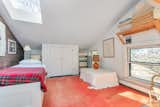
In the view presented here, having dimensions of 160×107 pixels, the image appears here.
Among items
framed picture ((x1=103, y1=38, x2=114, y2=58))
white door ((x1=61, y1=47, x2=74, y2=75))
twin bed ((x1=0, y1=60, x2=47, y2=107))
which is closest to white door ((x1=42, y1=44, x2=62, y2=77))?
white door ((x1=61, y1=47, x2=74, y2=75))

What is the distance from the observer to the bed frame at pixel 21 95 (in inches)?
61.4

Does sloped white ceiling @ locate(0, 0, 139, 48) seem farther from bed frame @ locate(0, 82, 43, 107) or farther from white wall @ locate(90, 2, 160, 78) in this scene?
bed frame @ locate(0, 82, 43, 107)

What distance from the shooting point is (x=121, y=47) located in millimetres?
3426

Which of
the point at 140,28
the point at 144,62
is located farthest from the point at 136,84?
the point at 140,28

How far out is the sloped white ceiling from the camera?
2.86m

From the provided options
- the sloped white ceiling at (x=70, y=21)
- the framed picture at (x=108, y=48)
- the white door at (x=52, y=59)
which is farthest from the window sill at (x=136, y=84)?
the white door at (x=52, y=59)

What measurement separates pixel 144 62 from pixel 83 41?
2641mm

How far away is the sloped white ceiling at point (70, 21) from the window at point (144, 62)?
1302 mm

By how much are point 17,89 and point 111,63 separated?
10.3 ft

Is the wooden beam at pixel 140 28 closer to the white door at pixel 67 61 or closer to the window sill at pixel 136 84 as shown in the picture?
the window sill at pixel 136 84

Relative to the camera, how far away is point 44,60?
4473mm

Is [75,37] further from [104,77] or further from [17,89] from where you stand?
[17,89]

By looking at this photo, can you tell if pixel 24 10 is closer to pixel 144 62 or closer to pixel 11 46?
A: pixel 11 46

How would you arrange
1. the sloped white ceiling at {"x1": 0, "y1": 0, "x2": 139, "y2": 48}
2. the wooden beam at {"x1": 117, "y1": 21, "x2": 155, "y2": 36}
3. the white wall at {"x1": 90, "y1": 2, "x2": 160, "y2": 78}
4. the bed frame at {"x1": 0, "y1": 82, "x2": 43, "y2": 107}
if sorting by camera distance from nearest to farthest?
the bed frame at {"x1": 0, "y1": 82, "x2": 43, "y2": 107} → the wooden beam at {"x1": 117, "y1": 21, "x2": 155, "y2": 36} → the white wall at {"x1": 90, "y1": 2, "x2": 160, "y2": 78} → the sloped white ceiling at {"x1": 0, "y1": 0, "x2": 139, "y2": 48}
